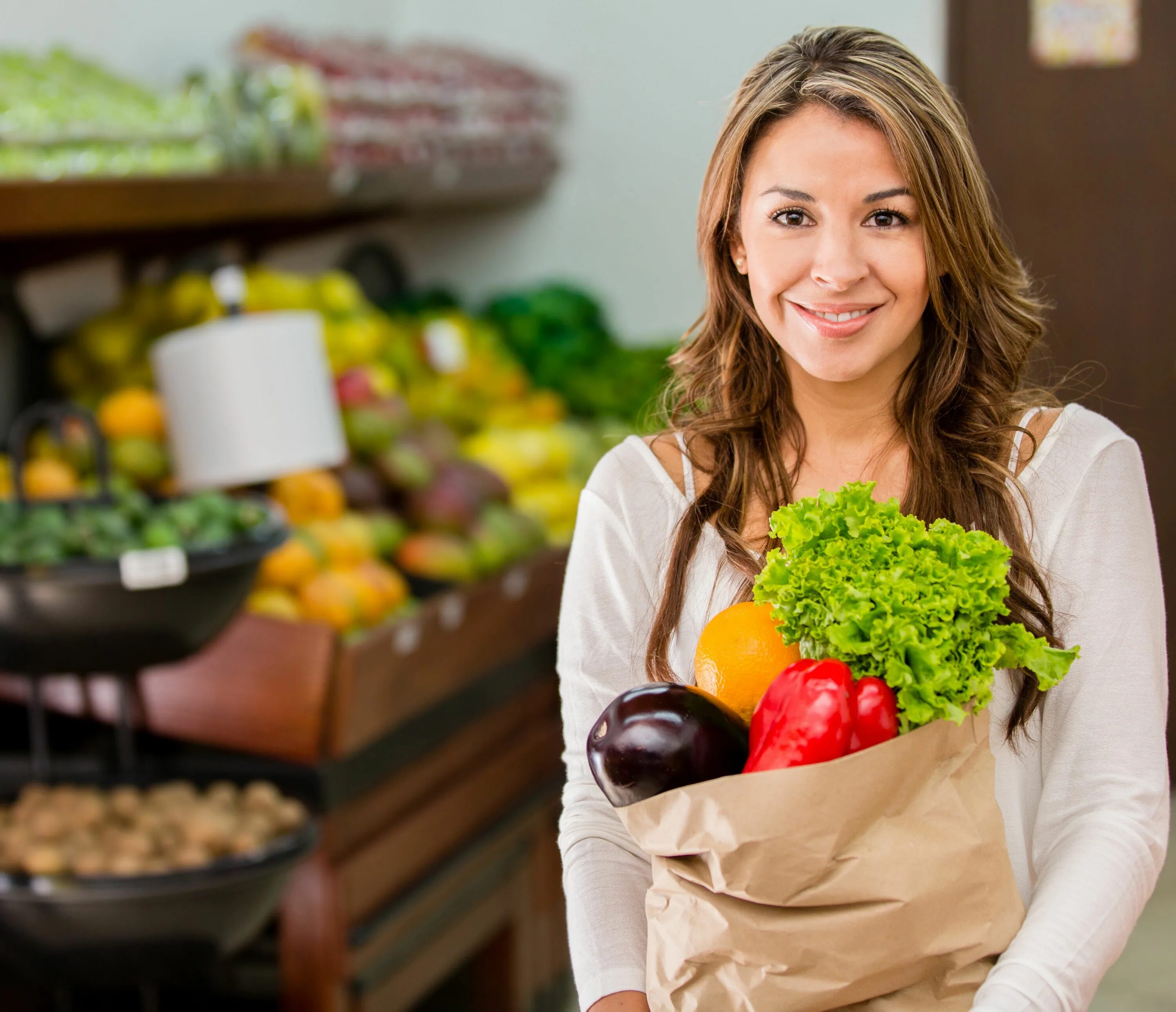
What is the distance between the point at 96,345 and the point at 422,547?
0.75 m

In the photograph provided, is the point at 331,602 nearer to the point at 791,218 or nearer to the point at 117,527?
the point at 117,527

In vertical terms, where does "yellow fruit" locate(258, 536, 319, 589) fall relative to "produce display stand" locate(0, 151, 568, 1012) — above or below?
above

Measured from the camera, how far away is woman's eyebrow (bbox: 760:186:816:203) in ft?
3.61

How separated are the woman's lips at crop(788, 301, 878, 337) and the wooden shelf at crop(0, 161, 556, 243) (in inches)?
55.0

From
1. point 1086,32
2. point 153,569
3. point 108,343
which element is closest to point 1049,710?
point 153,569

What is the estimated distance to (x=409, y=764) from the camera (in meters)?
2.52

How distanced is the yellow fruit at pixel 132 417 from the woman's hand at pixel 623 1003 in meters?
1.75

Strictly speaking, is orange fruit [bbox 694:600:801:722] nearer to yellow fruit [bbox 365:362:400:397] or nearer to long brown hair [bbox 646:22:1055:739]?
long brown hair [bbox 646:22:1055:739]

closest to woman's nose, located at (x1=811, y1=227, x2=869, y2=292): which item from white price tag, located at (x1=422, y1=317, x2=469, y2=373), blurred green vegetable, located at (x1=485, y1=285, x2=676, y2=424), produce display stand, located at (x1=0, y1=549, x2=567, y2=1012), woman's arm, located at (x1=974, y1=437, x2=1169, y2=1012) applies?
woman's arm, located at (x1=974, y1=437, x2=1169, y2=1012)

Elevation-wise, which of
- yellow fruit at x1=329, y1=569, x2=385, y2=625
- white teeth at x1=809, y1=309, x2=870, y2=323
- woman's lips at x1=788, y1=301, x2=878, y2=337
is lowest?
yellow fruit at x1=329, y1=569, x2=385, y2=625

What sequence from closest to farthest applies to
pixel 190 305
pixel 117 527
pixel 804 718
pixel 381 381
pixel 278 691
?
1. pixel 804 718
2. pixel 117 527
3. pixel 278 691
4. pixel 190 305
5. pixel 381 381

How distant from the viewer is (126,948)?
1.76m

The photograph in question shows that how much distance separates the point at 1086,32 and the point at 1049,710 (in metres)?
3.20

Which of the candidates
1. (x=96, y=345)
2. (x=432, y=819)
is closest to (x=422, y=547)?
(x=432, y=819)
